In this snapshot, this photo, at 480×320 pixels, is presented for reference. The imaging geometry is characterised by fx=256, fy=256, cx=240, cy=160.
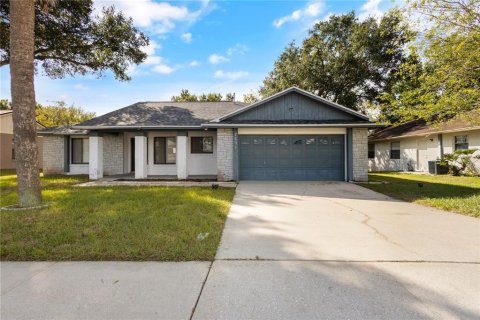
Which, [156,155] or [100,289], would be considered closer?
[100,289]

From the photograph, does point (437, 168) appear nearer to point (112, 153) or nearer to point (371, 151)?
point (371, 151)

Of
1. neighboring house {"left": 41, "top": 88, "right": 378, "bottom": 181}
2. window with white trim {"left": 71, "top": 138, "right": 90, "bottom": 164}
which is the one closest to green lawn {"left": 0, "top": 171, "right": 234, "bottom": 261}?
neighboring house {"left": 41, "top": 88, "right": 378, "bottom": 181}

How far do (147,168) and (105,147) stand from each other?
3.46 meters

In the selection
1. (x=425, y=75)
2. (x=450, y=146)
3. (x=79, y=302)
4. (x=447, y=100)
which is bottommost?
(x=79, y=302)

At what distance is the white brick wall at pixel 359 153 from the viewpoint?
40.8ft

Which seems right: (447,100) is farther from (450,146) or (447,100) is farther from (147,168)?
(147,168)

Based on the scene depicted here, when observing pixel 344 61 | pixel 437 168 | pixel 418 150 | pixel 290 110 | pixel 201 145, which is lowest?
pixel 437 168

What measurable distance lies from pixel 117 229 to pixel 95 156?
34.6 ft

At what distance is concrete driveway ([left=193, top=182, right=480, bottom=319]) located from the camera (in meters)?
2.59

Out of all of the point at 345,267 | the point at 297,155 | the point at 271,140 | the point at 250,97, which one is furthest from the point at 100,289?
the point at 250,97

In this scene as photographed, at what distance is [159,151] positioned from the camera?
49.3ft

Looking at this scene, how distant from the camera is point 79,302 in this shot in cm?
270

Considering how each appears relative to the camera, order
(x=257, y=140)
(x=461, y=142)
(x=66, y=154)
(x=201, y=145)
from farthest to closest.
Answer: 1. (x=66, y=154)
2. (x=461, y=142)
3. (x=201, y=145)
4. (x=257, y=140)

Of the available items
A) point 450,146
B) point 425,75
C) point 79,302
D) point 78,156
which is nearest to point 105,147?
point 78,156
